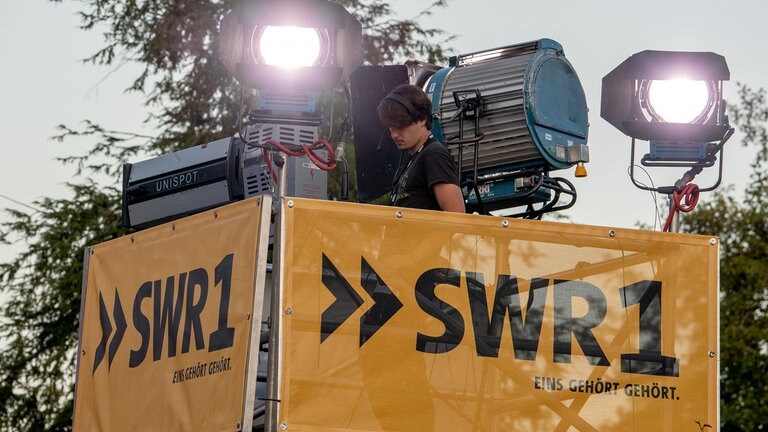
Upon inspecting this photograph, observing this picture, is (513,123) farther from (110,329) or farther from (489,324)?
(110,329)

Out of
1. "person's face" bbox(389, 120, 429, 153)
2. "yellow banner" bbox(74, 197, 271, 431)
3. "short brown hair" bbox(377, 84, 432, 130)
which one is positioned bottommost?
"yellow banner" bbox(74, 197, 271, 431)

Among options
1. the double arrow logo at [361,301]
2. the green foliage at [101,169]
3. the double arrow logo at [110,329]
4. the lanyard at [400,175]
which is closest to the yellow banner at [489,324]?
the double arrow logo at [361,301]

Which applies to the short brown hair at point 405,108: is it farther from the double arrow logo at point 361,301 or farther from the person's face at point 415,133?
the double arrow logo at point 361,301

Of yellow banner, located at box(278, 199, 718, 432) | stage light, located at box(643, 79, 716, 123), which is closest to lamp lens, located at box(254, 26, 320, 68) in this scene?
yellow banner, located at box(278, 199, 718, 432)

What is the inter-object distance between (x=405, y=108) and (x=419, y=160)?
0.26m

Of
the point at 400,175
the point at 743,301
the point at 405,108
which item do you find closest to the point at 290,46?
the point at 405,108

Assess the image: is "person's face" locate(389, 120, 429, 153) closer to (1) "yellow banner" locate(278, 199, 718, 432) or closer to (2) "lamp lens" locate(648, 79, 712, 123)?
(1) "yellow banner" locate(278, 199, 718, 432)

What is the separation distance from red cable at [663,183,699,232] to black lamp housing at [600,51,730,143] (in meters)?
0.29

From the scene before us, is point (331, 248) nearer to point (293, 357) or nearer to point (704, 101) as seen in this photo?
point (293, 357)

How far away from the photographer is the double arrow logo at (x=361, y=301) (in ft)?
15.2

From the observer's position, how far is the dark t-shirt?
5.11m

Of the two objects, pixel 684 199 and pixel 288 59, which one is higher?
pixel 288 59

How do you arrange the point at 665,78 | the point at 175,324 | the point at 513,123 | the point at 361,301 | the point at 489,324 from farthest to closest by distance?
1. the point at 513,123
2. the point at 665,78
3. the point at 175,324
4. the point at 489,324
5. the point at 361,301

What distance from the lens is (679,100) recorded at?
18.7 feet
